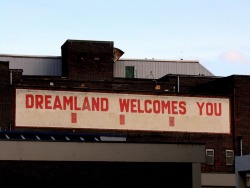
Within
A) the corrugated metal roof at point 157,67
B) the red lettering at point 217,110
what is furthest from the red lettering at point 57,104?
the corrugated metal roof at point 157,67

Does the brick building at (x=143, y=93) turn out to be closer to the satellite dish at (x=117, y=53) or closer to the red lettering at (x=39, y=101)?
the red lettering at (x=39, y=101)

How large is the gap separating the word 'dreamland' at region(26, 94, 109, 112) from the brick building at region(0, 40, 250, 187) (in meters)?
0.23

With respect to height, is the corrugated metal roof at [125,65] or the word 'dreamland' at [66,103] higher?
the corrugated metal roof at [125,65]

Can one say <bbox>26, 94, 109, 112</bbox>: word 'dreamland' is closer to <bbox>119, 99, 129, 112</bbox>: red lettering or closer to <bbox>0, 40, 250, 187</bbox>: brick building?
<bbox>0, 40, 250, 187</bbox>: brick building

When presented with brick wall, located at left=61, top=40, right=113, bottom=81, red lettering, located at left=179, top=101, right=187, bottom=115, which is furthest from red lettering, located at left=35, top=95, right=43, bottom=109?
red lettering, located at left=179, top=101, right=187, bottom=115

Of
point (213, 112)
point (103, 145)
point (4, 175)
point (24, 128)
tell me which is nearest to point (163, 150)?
point (103, 145)

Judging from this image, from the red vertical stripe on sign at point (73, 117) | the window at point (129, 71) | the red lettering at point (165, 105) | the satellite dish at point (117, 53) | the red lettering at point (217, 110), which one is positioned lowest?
the red vertical stripe on sign at point (73, 117)

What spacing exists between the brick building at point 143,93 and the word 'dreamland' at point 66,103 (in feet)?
0.74

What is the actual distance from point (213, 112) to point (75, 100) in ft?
35.9

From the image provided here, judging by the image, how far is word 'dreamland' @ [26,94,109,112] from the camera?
49625 millimetres

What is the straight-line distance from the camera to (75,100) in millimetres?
50656

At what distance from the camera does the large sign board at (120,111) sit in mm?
49625

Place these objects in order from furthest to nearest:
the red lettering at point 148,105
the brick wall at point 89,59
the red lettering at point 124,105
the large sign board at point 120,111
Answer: the brick wall at point 89,59 < the red lettering at point 148,105 < the red lettering at point 124,105 < the large sign board at point 120,111

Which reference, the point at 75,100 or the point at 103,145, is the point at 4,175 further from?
the point at 75,100
